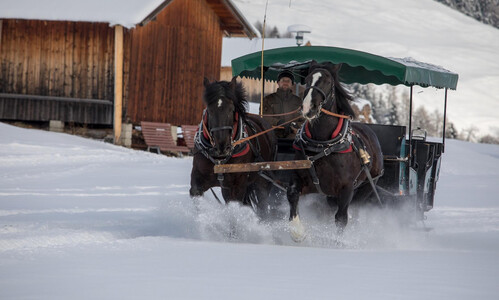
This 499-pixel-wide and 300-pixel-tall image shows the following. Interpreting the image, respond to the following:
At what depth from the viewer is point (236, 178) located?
8.40 meters

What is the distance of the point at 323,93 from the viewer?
25.4ft

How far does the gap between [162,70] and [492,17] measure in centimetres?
8257

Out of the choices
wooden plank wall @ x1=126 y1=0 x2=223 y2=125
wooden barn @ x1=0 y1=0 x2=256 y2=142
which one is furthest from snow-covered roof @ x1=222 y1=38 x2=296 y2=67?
wooden barn @ x1=0 y1=0 x2=256 y2=142

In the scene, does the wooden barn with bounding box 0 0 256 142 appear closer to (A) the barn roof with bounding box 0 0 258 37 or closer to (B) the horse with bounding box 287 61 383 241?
(A) the barn roof with bounding box 0 0 258 37

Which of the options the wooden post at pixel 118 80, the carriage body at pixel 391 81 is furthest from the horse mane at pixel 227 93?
the wooden post at pixel 118 80

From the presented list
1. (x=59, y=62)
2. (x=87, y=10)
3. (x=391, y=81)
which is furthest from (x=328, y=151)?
(x=59, y=62)

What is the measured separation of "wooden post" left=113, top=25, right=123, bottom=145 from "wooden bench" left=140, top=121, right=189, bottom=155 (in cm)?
84

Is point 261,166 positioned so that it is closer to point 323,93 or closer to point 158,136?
point 323,93

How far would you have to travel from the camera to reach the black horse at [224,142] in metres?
8.07

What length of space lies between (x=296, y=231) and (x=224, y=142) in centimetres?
124

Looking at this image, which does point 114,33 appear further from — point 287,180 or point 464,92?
point 464,92

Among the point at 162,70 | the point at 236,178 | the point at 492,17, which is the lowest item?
the point at 236,178

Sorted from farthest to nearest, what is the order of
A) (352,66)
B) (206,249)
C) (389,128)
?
(389,128), (352,66), (206,249)

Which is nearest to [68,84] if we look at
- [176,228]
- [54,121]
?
[54,121]
